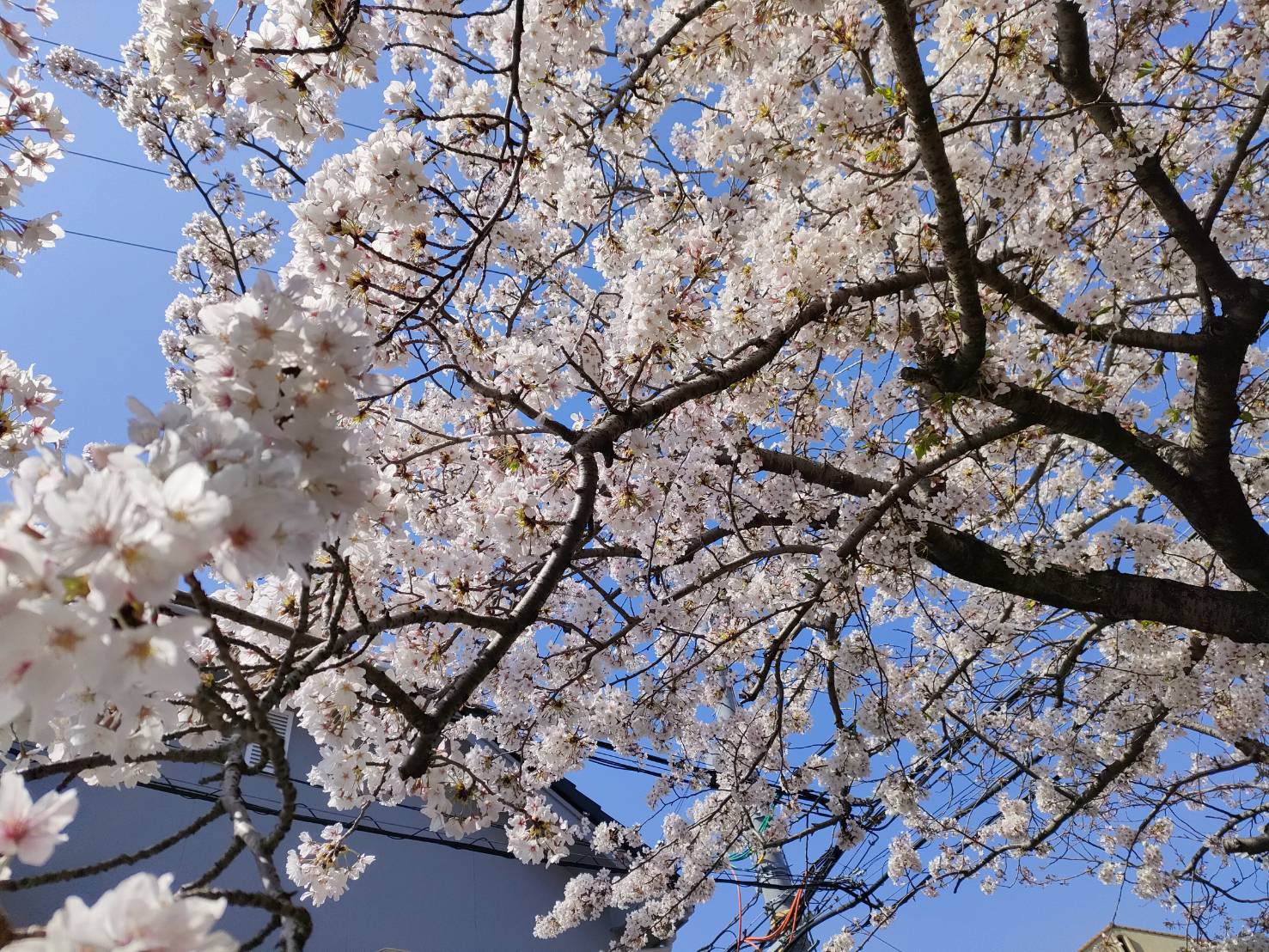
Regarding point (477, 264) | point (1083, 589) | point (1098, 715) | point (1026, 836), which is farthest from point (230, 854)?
point (1026, 836)

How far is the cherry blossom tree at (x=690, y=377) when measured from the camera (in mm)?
2115

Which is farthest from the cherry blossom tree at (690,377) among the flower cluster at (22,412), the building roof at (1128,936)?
the building roof at (1128,936)

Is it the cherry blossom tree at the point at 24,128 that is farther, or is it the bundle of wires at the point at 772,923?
the bundle of wires at the point at 772,923

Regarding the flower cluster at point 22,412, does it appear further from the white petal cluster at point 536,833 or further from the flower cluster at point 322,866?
the white petal cluster at point 536,833

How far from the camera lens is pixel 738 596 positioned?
4914 millimetres

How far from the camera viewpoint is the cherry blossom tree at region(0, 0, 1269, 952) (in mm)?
2115

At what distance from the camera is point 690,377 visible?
317 cm

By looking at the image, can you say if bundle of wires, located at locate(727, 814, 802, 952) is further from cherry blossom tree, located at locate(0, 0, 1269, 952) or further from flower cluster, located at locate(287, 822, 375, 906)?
flower cluster, located at locate(287, 822, 375, 906)

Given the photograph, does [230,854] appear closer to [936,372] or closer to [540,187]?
[936,372]

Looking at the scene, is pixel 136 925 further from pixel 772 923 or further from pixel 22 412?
pixel 772 923

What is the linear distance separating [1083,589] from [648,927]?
4.05 metres

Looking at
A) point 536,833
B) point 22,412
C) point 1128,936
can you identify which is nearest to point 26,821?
point 22,412

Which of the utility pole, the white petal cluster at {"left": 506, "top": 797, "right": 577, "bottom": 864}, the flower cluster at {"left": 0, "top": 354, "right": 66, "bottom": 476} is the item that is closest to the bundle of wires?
the utility pole

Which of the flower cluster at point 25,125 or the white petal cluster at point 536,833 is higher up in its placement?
the flower cluster at point 25,125
